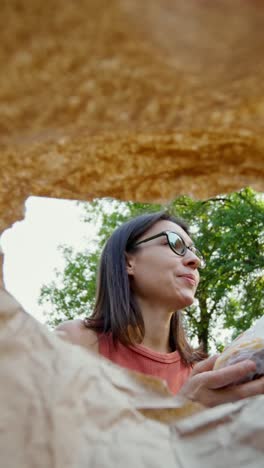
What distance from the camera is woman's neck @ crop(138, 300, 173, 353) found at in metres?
1.42

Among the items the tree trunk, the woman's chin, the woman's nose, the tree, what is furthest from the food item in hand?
the tree trunk

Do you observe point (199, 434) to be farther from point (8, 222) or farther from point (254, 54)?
point (254, 54)

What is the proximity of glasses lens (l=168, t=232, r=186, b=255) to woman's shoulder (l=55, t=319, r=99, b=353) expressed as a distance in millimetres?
297

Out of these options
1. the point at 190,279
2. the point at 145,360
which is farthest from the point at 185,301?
the point at 145,360

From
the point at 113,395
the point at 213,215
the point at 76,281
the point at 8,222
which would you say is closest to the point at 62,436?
the point at 113,395

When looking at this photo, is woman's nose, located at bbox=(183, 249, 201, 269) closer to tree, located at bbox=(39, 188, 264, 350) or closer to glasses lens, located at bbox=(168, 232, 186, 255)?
glasses lens, located at bbox=(168, 232, 186, 255)

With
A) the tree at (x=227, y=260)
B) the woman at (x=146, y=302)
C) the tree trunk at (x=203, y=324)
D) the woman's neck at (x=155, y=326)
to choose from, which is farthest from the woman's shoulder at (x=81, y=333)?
the tree trunk at (x=203, y=324)

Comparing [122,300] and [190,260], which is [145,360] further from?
[190,260]

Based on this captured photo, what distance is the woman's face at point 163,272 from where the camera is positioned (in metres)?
1.35

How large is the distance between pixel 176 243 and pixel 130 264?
0.47 ft

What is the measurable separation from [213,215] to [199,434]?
215 inches

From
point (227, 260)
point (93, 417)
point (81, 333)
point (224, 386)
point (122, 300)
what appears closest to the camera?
point (93, 417)

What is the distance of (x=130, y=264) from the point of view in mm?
1526

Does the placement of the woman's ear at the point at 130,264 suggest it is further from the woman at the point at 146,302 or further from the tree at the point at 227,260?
the tree at the point at 227,260
